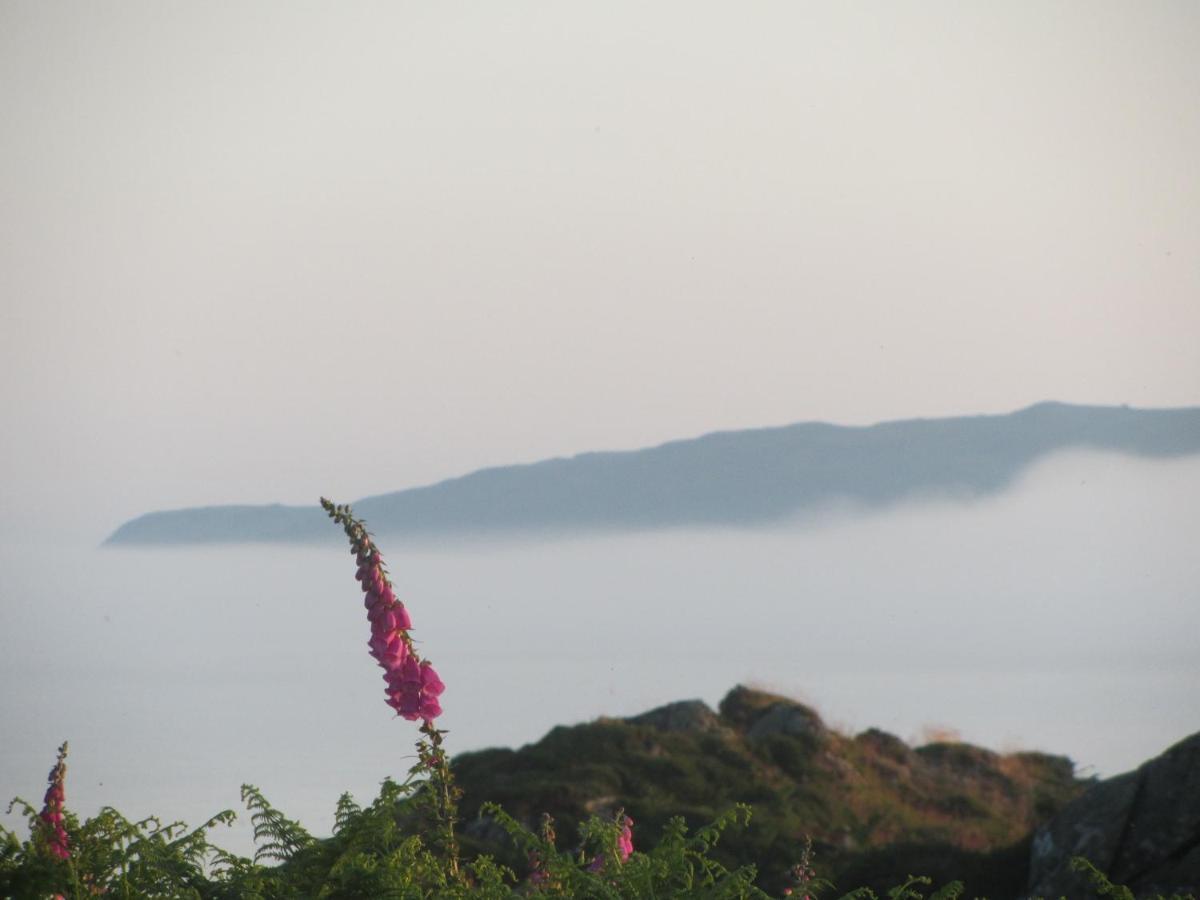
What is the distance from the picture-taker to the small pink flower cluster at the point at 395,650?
4672 millimetres

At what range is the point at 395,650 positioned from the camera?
4.82m

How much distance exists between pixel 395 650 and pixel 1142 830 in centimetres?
586

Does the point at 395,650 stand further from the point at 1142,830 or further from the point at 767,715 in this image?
the point at 767,715

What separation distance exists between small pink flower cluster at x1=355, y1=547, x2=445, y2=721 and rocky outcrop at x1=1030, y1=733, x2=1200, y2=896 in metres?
5.07

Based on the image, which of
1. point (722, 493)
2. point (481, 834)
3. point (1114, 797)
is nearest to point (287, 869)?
point (1114, 797)

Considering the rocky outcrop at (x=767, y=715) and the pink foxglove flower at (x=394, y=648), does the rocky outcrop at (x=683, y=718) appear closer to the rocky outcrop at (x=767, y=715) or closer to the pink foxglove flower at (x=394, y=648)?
the rocky outcrop at (x=767, y=715)

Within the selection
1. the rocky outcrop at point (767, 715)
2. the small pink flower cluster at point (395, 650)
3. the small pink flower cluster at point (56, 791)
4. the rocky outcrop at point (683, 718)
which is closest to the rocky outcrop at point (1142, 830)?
the small pink flower cluster at point (395, 650)

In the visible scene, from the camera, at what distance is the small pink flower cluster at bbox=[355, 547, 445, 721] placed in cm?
467

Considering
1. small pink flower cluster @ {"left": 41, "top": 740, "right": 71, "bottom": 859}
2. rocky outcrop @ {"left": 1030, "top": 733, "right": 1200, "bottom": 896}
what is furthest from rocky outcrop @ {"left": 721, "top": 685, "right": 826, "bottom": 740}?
small pink flower cluster @ {"left": 41, "top": 740, "right": 71, "bottom": 859}

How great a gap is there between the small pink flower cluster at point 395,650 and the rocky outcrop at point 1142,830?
5068 mm

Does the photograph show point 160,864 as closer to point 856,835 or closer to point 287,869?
point 287,869

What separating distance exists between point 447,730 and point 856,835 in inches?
613

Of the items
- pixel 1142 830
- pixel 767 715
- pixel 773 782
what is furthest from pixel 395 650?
pixel 767 715

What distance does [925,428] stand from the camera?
251ft
